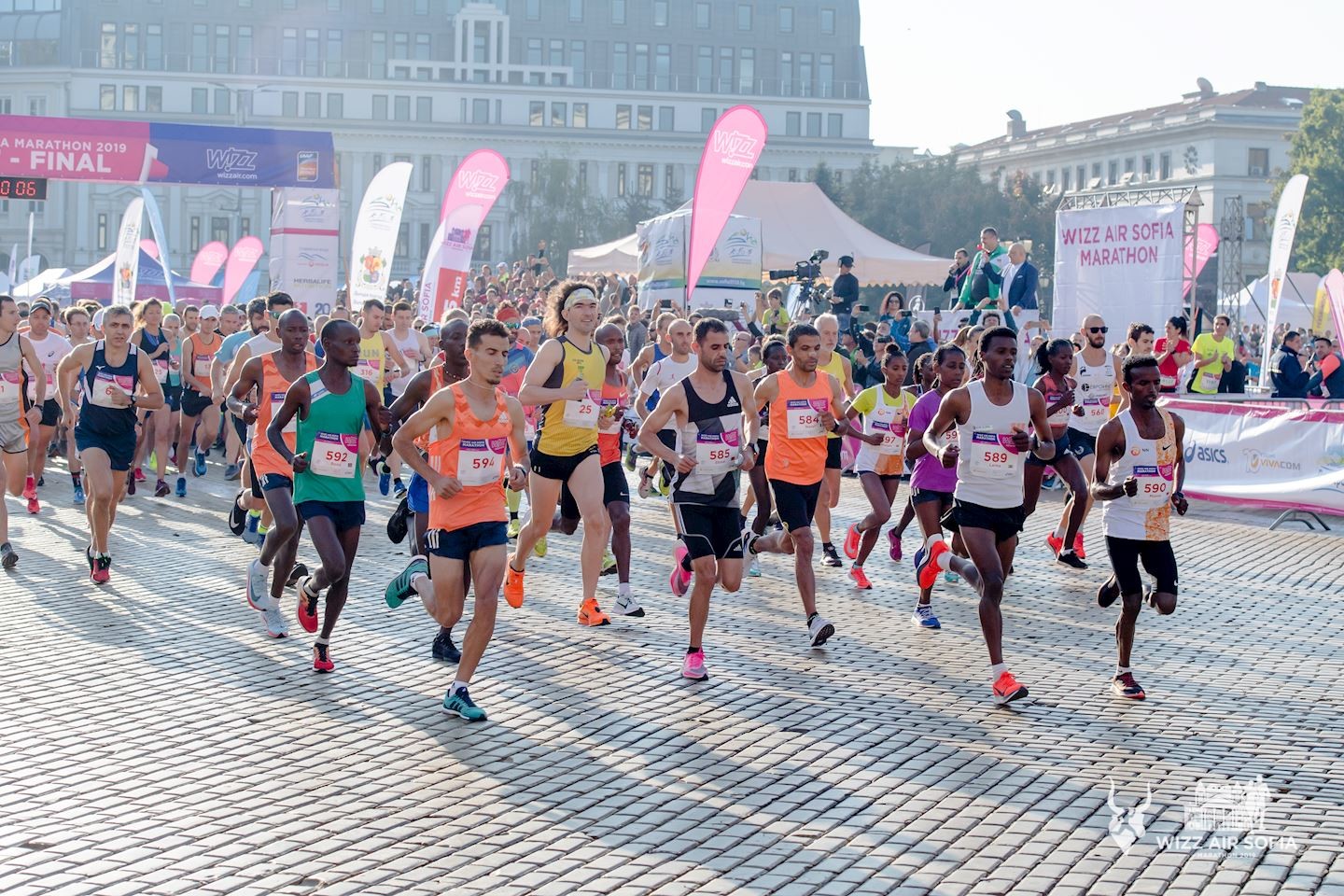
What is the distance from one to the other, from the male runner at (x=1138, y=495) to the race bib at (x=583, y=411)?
2.92 meters

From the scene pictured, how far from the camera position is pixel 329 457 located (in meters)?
8.41

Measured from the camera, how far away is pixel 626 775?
6555mm

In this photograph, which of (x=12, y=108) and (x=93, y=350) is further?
(x=12, y=108)

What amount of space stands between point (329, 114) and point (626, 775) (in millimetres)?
104084

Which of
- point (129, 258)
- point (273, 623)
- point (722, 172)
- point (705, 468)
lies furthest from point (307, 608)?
point (129, 258)

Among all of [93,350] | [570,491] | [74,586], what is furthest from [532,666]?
[93,350]

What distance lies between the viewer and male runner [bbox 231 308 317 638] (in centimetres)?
905

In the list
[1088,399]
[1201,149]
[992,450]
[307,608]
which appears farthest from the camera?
[1201,149]

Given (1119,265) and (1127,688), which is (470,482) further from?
(1119,265)

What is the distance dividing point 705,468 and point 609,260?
29.6 meters

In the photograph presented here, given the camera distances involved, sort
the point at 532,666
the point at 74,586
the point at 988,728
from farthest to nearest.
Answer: the point at 74,586
the point at 532,666
the point at 988,728

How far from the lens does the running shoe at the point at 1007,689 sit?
7.85 meters

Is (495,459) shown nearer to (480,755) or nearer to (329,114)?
(480,755)

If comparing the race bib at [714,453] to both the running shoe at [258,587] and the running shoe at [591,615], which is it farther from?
the running shoe at [258,587]
